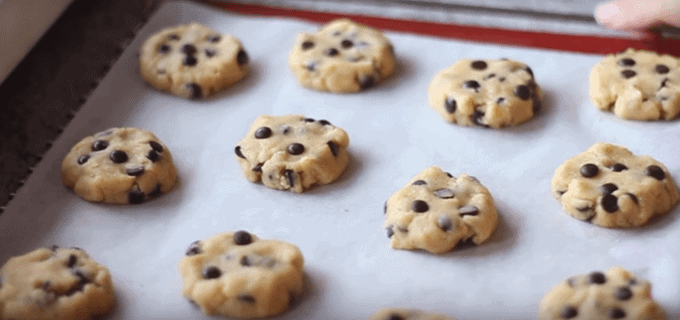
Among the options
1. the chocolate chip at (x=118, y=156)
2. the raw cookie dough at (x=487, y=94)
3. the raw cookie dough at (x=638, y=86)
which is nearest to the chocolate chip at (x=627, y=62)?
the raw cookie dough at (x=638, y=86)

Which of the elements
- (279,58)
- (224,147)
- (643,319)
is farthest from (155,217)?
(643,319)

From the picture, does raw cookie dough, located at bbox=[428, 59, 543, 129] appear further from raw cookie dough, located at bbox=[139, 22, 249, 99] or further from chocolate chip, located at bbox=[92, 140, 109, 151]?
chocolate chip, located at bbox=[92, 140, 109, 151]

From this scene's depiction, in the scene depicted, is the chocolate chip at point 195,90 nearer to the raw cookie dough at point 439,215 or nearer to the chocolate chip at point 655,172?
the raw cookie dough at point 439,215

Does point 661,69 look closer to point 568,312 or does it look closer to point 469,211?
point 469,211

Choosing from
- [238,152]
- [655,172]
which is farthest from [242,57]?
[655,172]

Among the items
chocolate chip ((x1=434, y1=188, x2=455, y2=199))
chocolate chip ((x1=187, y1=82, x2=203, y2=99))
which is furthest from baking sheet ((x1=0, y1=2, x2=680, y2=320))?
chocolate chip ((x1=434, y1=188, x2=455, y2=199))

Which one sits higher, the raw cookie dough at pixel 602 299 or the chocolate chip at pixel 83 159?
the chocolate chip at pixel 83 159
